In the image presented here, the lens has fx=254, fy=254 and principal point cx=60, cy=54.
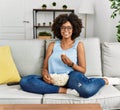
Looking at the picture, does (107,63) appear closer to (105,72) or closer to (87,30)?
(105,72)

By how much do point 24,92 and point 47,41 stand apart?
2.32 feet

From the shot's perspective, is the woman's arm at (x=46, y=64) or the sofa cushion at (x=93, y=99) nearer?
the sofa cushion at (x=93, y=99)

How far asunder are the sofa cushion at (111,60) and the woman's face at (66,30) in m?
0.44

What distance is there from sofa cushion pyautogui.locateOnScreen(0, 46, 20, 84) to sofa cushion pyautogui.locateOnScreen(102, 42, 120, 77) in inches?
35.9

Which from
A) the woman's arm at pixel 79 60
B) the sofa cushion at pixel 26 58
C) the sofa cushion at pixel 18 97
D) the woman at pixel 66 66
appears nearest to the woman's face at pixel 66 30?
the woman at pixel 66 66

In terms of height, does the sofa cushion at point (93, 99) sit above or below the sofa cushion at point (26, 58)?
below

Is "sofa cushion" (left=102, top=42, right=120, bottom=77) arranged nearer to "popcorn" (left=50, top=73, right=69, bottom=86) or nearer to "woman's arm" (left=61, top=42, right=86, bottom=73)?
"woman's arm" (left=61, top=42, right=86, bottom=73)

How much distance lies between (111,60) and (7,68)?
3.47 feet

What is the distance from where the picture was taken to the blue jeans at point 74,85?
203 centimetres

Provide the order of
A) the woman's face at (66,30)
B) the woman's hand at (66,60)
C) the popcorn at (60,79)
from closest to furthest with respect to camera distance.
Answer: the popcorn at (60,79) → the woman's hand at (66,60) → the woman's face at (66,30)

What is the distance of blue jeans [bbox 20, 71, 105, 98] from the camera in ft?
6.67

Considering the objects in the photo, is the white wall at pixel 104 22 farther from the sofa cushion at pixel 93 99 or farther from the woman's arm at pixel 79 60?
the sofa cushion at pixel 93 99

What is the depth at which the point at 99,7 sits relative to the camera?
505cm

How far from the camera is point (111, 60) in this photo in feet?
8.61
